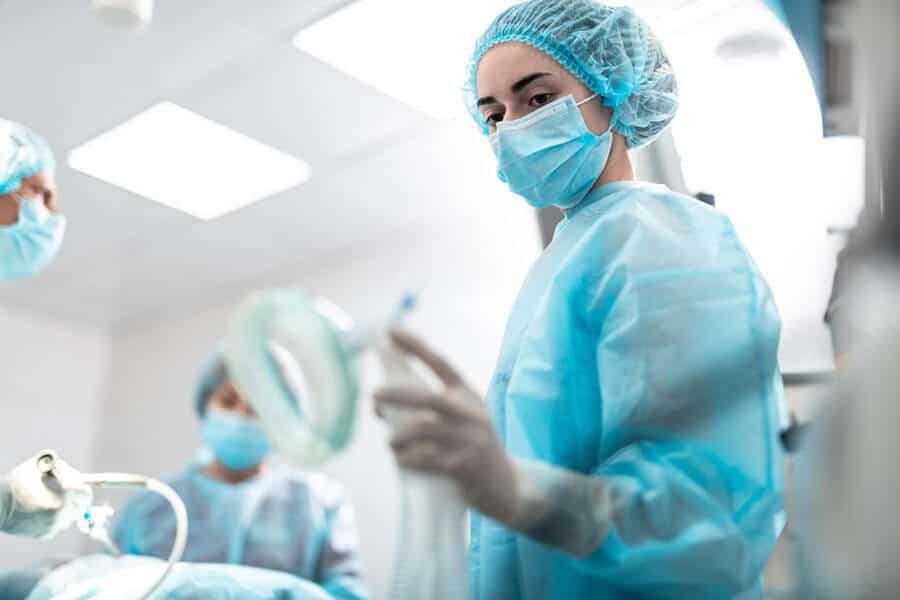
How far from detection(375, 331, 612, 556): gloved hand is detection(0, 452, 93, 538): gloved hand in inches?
23.3

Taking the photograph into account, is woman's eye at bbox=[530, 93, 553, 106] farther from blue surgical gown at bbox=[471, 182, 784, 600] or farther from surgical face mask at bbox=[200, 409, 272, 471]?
surgical face mask at bbox=[200, 409, 272, 471]

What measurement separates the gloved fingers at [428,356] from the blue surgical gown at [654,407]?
184 mm

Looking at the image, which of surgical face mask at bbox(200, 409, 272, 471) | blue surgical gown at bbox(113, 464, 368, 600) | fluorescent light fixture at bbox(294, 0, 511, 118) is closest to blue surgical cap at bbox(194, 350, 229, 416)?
surgical face mask at bbox(200, 409, 272, 471)

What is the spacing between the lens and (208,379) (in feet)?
3.99

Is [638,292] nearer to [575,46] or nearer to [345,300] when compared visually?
[575,46]

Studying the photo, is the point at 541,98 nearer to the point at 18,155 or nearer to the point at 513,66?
the point at 513,66

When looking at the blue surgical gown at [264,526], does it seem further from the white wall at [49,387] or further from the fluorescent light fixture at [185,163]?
the fluorescent light fixture at [185,163]

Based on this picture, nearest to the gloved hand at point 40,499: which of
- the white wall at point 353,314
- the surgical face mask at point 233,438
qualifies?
the surgical face mask at point 233,438

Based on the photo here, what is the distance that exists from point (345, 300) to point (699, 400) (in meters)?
0.65

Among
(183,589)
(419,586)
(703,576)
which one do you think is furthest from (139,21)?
(703,576)

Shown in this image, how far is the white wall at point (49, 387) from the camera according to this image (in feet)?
4.99

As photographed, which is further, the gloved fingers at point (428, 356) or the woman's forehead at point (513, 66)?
the woman's forehead at point (513, 66)

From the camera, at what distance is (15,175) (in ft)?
4.95

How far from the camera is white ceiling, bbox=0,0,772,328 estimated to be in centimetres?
158
